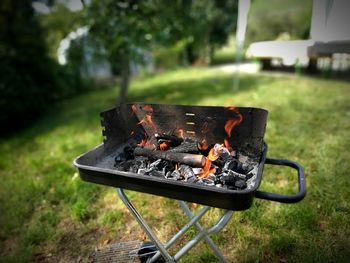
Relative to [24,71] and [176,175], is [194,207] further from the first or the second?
[24,71]

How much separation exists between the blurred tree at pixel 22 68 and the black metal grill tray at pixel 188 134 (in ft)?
15.2

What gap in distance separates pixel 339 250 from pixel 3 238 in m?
3.00

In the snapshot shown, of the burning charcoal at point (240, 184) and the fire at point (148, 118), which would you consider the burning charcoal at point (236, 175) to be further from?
the fire at point (148, 118)

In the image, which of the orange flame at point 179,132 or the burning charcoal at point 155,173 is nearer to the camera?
the burning charcoal at point 155,173

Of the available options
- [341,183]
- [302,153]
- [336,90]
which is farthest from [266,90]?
[341,183]

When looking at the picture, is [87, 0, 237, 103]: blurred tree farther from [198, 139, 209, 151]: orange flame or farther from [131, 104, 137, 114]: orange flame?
[198, 139, 209, 151]: orange flame

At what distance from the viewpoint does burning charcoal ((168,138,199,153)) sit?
5.62 feet

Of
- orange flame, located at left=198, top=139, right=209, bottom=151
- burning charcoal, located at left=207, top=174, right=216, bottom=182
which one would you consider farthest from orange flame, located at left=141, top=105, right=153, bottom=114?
burning charcoal, located at left=207, top=174, right=216, bottom=182

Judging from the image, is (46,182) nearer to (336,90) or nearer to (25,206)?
(25,206)

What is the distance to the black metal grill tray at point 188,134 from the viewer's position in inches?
47.1

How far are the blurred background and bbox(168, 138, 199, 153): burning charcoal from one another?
0.91 m

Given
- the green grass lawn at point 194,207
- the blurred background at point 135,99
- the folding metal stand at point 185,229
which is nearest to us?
the folding metal stand at point 185,229

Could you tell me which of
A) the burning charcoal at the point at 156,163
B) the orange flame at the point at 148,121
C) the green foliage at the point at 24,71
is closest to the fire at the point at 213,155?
the burning charcoal at the point at 156,163

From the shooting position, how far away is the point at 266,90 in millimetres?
6516
